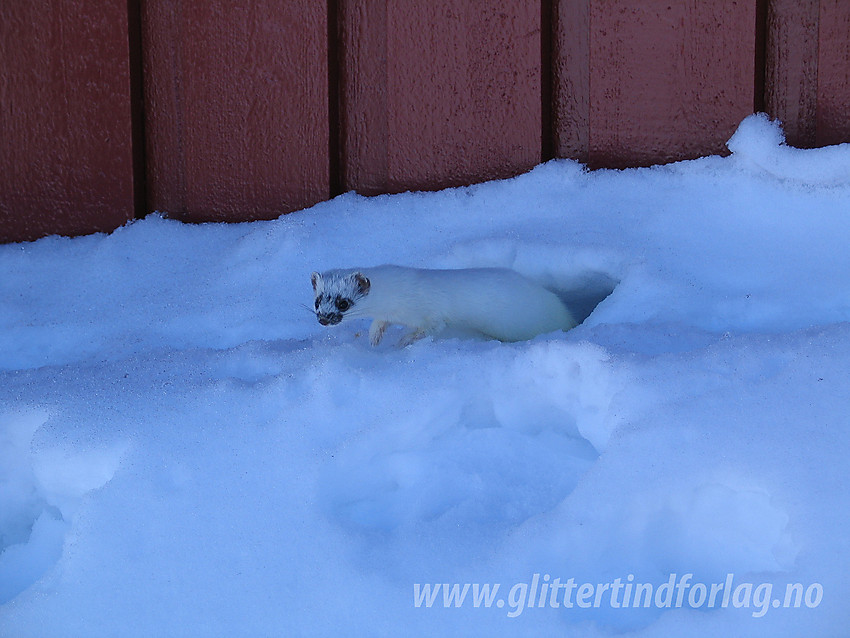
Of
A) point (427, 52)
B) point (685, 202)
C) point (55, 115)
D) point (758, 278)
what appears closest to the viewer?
point (758, 278)

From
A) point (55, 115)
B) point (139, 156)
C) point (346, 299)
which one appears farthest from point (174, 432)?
point (55, 115)

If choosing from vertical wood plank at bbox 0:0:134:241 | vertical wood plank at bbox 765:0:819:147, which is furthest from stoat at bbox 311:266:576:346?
vertical wood plank at bbox 0:0:134:241

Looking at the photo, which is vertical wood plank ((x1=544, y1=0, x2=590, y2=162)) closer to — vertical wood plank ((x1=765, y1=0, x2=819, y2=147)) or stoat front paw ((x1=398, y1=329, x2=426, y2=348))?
vertical wood plank ((x1=765, y1=0, x2=819, y2=147))

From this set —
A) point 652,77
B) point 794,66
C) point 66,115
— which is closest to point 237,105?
point 66,115

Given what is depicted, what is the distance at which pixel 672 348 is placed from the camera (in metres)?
2.04

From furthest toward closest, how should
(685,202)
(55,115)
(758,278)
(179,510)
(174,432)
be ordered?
(55,115) < (685,202) < (758,278) < (174,432) < (179,510)

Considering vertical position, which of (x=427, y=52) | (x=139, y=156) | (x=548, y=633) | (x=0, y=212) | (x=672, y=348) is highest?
(x=427, y=52)

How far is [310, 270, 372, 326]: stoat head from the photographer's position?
261 centimetres

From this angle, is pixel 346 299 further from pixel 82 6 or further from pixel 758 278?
pixel 82 6

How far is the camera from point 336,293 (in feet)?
8.61

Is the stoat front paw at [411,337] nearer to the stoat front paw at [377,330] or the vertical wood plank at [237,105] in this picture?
the stoat front paw at [377,330]

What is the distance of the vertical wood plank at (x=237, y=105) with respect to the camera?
3.03 m

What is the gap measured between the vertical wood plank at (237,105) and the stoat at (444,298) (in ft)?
1.82

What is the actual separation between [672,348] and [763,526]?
0.60 meters
